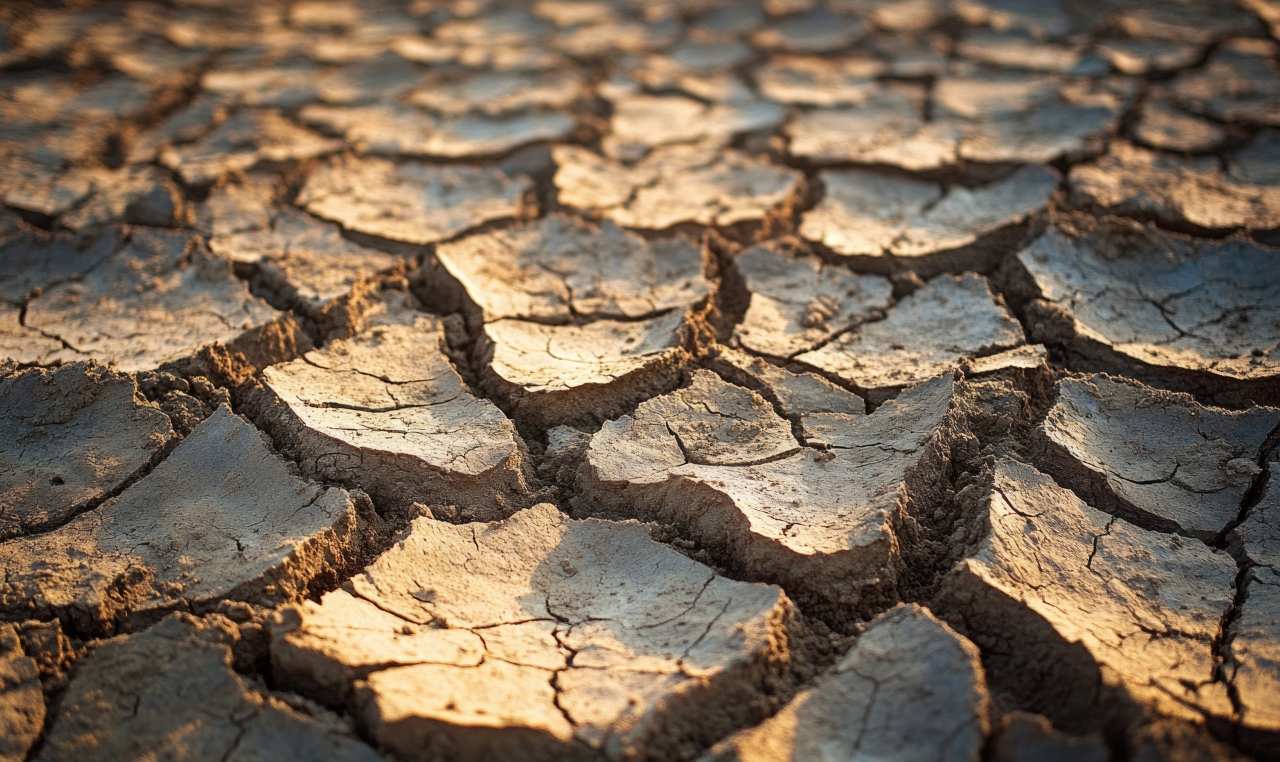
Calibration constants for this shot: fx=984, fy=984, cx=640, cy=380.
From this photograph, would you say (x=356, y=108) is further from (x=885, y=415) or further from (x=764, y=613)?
(x=764, y=613)

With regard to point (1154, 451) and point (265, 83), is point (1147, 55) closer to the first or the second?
point (1154, 451)

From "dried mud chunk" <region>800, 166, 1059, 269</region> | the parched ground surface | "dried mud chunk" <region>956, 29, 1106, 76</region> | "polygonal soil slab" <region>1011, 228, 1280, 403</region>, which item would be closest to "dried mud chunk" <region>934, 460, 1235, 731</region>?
the parched ground surface

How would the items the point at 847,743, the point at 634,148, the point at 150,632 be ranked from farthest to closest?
1. the point at 634,148
2. the point at 150,632
3. the point at 847,743

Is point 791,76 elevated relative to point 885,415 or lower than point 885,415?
elevated

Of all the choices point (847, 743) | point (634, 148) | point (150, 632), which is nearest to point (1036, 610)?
point (847, 743)

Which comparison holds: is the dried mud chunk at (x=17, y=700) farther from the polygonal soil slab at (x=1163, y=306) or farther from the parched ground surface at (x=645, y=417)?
the polygonal soil slab at (x=1163, y=306)

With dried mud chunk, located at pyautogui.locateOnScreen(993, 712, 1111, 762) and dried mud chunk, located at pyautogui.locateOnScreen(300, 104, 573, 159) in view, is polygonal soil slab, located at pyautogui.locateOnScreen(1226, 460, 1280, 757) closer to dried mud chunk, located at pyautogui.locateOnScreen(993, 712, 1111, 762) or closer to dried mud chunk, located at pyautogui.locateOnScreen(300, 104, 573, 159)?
dried mud chunk, located at pyautogui.locateOnScreen(993, 712, 1111, 762)
